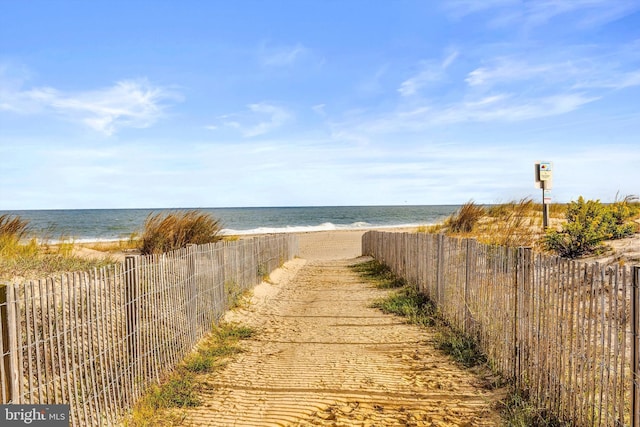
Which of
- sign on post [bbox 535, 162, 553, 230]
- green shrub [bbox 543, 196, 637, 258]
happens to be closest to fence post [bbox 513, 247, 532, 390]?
green shrub [bbox 543, 196, 637, 258]

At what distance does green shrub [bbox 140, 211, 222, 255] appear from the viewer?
13789 mm

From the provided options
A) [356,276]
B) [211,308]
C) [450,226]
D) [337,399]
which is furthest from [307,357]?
[450,226]

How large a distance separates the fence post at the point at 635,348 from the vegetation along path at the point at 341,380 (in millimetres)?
1342

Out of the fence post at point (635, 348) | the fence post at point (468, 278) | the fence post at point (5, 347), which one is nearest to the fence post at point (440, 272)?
the fence post at point (468, 278)

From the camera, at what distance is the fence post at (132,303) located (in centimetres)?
523

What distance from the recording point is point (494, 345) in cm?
601

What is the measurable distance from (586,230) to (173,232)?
10.0 meters

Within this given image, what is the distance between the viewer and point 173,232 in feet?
45.7

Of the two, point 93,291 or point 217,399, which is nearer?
point 93,291

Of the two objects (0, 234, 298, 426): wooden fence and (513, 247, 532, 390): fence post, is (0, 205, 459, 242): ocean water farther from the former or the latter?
(513, 247, 532, 390): fence post

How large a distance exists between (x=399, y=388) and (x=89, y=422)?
2.99 meters

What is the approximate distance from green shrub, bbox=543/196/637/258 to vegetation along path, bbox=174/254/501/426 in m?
4.62

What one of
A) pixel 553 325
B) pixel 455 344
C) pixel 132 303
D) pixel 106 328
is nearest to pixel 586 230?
pixel 455 344

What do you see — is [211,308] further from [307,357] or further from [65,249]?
[65,249]
